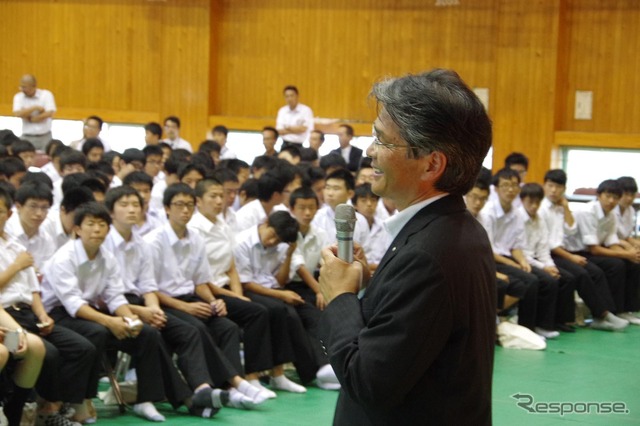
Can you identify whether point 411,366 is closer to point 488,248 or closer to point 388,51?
point 488,248

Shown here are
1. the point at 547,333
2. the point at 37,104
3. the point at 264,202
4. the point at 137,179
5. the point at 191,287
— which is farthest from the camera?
the point at 37,104

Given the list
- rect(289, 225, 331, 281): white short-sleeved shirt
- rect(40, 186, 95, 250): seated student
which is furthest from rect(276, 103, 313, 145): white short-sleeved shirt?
rect(40, 186, 95, 250): seated student

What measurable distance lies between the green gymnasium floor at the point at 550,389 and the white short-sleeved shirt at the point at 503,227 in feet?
2.95

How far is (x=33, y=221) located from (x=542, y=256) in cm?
468

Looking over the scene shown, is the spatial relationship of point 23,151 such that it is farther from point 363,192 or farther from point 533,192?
point 533,192

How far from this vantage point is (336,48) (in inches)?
567

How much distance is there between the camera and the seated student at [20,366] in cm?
466

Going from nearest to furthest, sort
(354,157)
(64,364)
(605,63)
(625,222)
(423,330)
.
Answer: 1. (423,330)
2. (64,364)
3. (625,222)
4. (354,157)
5. (605,63)

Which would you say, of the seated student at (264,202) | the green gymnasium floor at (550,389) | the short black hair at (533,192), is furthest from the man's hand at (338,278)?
the short black hair at (533,192)

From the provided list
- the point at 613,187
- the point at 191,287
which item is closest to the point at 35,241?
the point at 191,287

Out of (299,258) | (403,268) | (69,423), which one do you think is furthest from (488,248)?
(299,258)

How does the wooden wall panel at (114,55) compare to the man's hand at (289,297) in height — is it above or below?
above

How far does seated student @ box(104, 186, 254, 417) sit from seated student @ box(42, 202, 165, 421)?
13 cm

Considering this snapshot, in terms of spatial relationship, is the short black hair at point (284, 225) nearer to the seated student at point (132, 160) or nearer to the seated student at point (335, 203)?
the seated student at point (335, 203)
